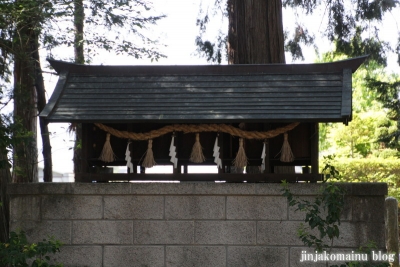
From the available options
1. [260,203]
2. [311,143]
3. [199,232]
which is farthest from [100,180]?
[311,143]

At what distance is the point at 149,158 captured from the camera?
29.9 ft

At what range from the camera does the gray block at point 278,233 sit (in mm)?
8781

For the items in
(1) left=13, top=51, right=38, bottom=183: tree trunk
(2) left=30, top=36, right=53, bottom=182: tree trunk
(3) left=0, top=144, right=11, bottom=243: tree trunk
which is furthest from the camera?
(2) left=30, top=36, right=53, bottom=182: tree trunk

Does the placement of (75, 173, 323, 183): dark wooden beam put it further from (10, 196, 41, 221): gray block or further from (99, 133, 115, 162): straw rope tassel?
(10, 196, 41, 221): gray block

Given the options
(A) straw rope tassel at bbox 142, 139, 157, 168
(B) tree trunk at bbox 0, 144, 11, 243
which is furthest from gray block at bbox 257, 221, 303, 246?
(B) tree trunk at bbox 0, 144, 11, 243

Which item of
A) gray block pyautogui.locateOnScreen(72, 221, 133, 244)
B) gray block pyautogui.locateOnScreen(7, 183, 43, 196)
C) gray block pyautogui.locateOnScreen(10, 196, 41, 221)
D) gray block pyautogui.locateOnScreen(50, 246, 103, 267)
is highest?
gray block pyautogui.locateOnScreen(7, 183, 43, 196)

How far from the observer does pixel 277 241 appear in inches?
346

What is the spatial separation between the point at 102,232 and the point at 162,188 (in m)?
1.05

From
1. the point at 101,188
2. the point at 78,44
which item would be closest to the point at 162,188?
the point at 101,188

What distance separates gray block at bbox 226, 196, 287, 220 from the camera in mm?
8812

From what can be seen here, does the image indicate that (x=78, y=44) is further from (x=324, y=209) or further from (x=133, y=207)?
(x=324, y=209)

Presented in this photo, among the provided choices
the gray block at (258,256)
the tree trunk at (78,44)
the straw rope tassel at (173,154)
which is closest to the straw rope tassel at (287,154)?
the gray block at (258,256)

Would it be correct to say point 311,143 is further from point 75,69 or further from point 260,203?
point 75,69

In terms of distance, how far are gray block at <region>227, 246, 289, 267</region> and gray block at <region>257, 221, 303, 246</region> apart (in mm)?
82
